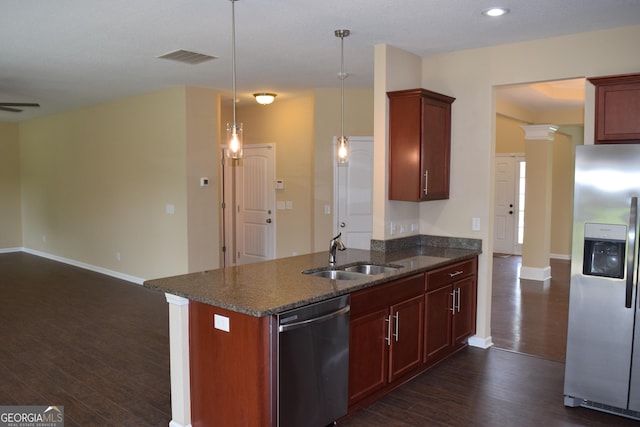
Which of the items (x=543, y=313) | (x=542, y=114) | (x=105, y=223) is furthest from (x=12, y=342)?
(x=542, y=114)

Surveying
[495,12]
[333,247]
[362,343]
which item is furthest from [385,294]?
[495,12]

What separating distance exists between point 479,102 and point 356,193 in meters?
2.34

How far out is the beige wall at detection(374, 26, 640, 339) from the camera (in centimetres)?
418

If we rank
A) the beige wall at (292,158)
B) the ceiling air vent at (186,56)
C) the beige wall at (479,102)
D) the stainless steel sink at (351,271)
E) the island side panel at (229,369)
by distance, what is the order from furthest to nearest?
the beige wall at (292,158) < the ceiling air vent at (186,56) < the beige wall at (479,102) < the stainless steel sink at (351,271) < the island side panel at (229,369)

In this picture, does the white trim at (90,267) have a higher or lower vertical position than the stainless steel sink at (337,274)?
lower

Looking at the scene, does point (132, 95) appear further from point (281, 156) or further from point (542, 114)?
point (542, 114)

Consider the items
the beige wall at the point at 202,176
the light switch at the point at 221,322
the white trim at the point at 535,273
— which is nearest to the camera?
the light switch at the point at 221,322

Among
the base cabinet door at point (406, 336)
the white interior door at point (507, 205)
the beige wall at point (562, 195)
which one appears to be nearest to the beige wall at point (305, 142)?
the base cabinet door at point (406, 336)

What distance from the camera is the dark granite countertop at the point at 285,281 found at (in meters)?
2.71

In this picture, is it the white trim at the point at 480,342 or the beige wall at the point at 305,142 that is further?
the beige wall at the point at 305,142

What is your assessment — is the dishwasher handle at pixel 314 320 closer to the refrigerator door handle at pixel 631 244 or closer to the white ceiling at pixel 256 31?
the refrigerator door handle at pixel 631 244

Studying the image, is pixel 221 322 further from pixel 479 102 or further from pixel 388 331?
pixel 479 102

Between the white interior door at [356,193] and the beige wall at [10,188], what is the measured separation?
25.0 feet

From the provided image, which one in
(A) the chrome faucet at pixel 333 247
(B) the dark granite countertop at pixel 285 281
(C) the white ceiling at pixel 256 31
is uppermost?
(C) the white ceiling at pixel 256 31
